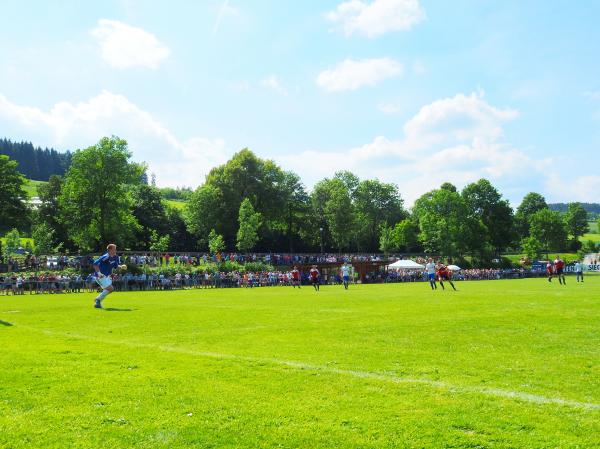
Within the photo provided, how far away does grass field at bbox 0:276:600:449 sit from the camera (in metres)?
5.63

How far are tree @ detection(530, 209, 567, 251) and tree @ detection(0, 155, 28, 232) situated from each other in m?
113

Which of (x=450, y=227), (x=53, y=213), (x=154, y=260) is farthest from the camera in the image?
(x=450, y=227)

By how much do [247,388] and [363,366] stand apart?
2.44 meters

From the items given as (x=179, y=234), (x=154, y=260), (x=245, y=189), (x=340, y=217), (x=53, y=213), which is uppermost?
(x=245, y=189)

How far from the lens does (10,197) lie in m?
70.5

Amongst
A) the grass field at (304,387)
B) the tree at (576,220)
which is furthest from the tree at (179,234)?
the tree at (576,220)

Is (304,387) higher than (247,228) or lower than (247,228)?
lower

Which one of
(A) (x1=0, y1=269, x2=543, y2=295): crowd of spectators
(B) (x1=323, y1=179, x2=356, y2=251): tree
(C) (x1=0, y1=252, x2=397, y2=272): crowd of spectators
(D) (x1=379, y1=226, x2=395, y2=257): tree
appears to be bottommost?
(A) (x1=0, y1=269, x2=543, y2=295): crowd of spectators

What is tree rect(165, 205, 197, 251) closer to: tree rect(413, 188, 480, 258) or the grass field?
tree rect(413, 188, 480, 258)

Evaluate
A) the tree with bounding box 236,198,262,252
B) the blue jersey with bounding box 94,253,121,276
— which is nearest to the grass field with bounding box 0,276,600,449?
the blue jersey with bounding box 94,253,121,276

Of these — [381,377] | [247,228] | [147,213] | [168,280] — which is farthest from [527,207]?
[381,377]

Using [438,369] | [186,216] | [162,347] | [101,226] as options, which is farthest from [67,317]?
[186,216]

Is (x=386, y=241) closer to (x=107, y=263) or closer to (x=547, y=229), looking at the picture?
(x=547, y=229)

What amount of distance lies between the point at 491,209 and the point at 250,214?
2384 inches
